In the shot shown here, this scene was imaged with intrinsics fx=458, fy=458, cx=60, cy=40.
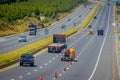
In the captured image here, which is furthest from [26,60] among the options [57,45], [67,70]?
[57,45]

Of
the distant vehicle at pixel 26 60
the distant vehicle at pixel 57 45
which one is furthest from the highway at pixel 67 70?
the distant vehicle at pixel 57 45

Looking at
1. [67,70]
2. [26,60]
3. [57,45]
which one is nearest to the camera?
[26,60]

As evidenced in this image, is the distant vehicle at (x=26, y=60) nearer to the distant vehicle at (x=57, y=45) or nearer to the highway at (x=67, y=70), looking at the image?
the highway at (x=67, y=70)

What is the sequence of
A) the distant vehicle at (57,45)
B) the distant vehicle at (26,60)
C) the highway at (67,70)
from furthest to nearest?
the distant vehicle at (57,45), the distant vehicle at (26,60), the highway at (67,70)

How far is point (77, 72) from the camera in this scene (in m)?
48.6

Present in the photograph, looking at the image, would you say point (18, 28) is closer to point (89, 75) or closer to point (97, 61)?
point (97, 61)

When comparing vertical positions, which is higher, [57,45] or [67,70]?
[67,70]

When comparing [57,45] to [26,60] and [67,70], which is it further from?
[26,60]

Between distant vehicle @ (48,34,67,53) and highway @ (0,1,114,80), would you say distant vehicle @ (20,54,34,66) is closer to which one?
highway @ (0,1,114,80)

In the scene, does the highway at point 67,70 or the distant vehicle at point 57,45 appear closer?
the highway at point 67,70

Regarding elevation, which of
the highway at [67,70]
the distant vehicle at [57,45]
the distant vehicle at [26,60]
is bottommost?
the distant vehicle at [57,45]

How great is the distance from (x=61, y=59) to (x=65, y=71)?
11.9 meters

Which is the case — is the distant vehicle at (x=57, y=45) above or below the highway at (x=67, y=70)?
below

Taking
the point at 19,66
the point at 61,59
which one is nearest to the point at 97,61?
the point at 61,59
